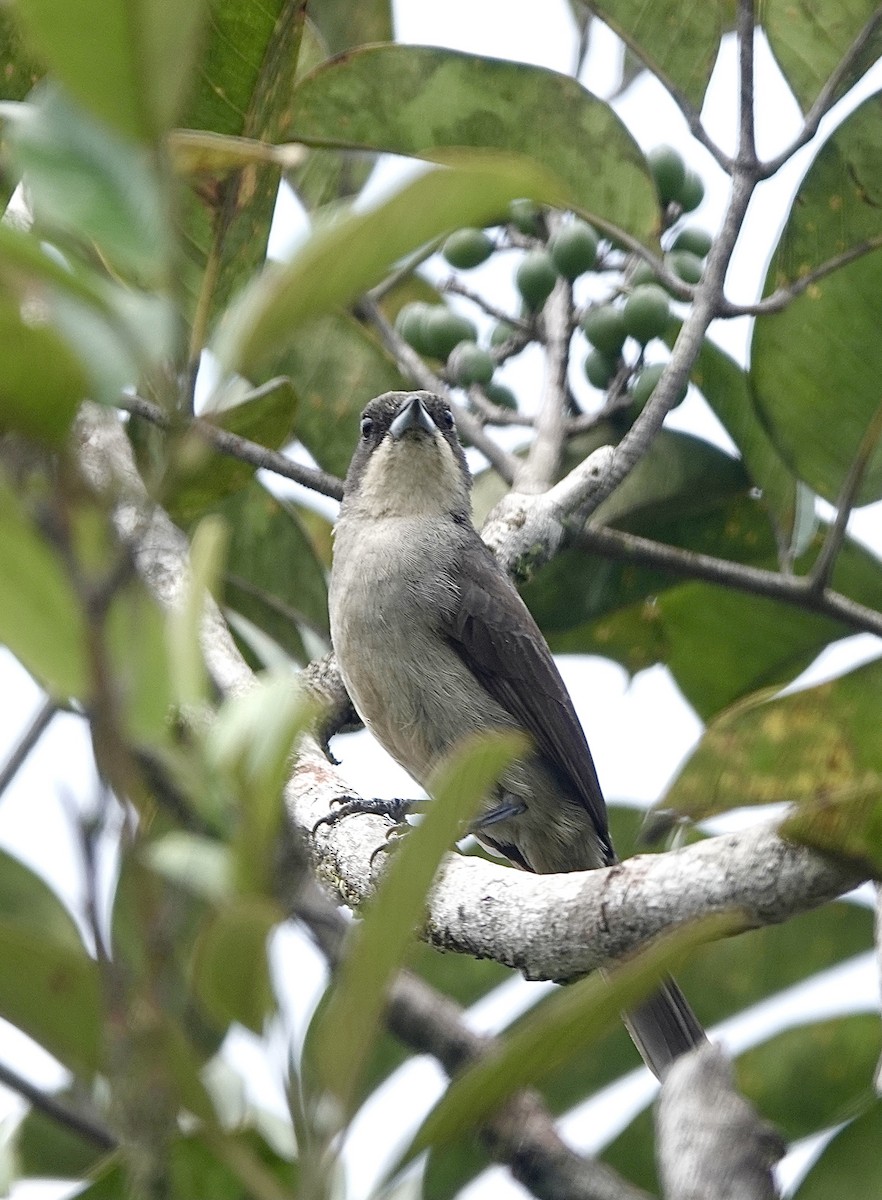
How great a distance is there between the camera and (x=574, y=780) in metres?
4.24

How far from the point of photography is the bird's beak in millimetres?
4367

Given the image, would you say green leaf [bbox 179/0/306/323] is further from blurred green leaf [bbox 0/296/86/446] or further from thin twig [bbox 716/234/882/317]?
blurred green leaf [bbox 0/296/86/446]

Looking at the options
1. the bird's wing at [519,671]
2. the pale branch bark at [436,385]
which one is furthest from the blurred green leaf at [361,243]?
the bird's wing at [519,671]

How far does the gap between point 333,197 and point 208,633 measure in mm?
1610

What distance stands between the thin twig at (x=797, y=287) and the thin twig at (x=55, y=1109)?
7.32 feet

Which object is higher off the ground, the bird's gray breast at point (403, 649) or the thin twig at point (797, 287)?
the thin twig at point (797, 287)

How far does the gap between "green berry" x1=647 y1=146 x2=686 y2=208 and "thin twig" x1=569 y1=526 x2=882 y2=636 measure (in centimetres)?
112

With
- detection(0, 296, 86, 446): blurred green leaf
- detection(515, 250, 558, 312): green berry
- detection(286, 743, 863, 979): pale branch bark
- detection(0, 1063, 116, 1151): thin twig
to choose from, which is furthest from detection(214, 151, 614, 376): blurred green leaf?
detection(515, 250, 558, 312): green berry

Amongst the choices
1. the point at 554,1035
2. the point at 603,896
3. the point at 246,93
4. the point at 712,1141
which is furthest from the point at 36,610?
the point at 246,93

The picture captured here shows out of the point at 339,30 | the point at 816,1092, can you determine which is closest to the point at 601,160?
the point at 339,30

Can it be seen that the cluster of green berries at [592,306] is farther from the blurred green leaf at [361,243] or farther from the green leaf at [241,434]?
the blurred green leaf at [361,243]

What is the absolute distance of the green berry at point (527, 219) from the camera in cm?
422

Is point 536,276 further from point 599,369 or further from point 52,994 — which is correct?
point 52,994

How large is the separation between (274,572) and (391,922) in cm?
309
